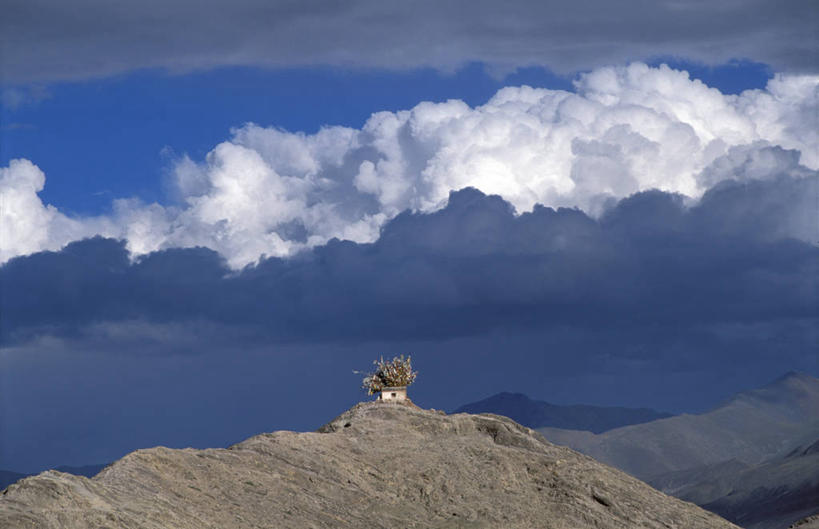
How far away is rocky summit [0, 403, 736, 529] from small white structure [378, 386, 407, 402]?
4163mm

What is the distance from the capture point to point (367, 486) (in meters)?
81.9

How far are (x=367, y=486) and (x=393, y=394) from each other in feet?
66.9

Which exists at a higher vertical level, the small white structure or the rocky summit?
the small white structure

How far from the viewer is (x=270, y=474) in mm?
79375

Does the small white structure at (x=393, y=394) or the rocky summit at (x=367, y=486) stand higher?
the small white structure at (x=393, y=394)

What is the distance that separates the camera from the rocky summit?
2689 inches

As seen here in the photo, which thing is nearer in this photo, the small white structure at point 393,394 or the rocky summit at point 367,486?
the rocky summit at point 367,486

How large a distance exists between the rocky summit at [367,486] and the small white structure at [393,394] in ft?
13.7

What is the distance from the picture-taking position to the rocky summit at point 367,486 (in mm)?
68312

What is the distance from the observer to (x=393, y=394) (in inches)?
4013

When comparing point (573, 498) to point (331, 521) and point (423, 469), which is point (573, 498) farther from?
point (331, 521)

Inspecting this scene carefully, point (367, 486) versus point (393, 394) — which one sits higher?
point (393, 394)

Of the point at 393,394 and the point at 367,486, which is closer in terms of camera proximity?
the point at 367,486

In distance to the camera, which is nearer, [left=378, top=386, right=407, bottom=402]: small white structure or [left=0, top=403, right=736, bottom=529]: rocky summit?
[left=0, top=403, right=736, bottom=529]: rocky summit
